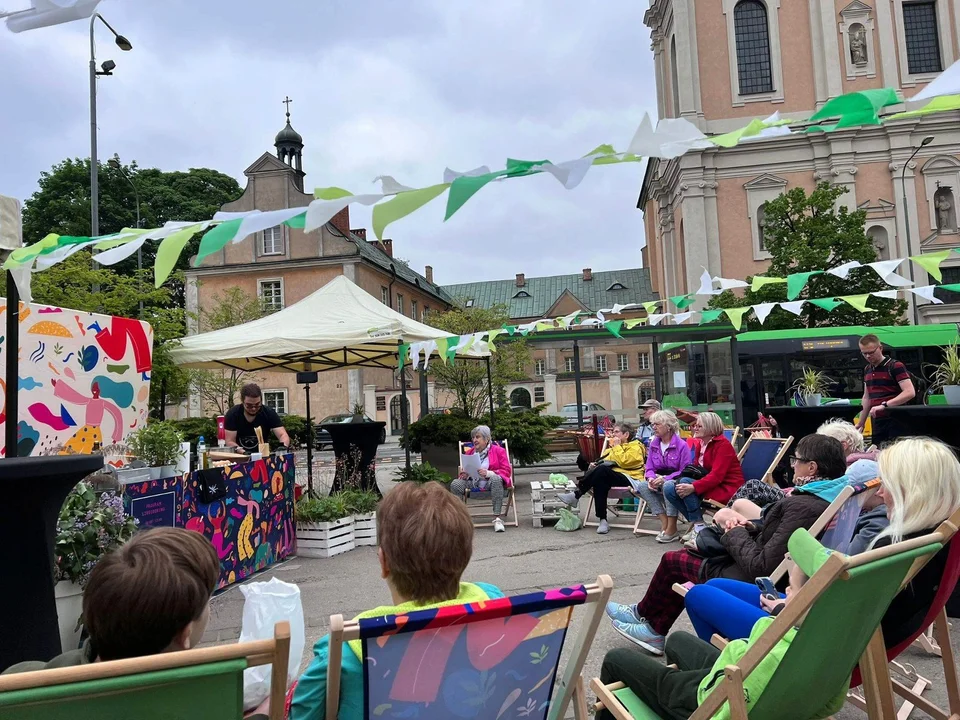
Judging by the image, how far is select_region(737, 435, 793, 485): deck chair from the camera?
24.7 ft

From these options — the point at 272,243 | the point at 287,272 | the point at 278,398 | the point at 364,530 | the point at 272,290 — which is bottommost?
the point at 364,530

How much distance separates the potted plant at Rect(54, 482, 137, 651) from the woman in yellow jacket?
514 centimetres

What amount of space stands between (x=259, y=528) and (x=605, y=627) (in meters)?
3.41

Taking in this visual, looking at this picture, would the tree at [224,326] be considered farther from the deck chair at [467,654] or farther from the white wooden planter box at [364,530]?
the deck chair at [467,654]

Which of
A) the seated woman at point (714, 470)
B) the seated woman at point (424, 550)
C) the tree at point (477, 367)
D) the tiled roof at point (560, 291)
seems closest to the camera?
the seated woman at point (424, 550)

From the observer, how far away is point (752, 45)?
1563 inches

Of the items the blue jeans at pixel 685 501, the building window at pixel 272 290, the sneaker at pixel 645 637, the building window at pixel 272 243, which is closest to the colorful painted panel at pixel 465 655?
the sneaker at pixel 645 637

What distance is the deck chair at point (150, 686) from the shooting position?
1.35 meters

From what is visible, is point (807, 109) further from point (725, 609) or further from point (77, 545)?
point (77, 545)

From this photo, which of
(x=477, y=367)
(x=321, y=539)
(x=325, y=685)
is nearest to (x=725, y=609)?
(x=325, y=685)

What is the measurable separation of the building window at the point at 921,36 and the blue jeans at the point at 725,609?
147 feet

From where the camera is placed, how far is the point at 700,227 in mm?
38500

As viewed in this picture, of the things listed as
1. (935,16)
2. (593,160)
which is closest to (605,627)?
(593,160)

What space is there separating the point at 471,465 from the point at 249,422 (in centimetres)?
251
